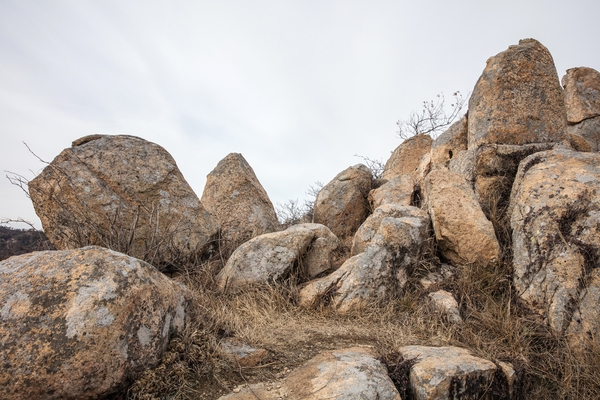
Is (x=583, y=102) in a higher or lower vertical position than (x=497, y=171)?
higher

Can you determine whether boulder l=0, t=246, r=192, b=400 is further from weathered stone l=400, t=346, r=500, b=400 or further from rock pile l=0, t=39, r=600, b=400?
weathered stone l=400, t=346, r=500, b=400

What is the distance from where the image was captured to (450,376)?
8.29ft

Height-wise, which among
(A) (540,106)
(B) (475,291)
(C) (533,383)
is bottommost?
(C) (533,383)

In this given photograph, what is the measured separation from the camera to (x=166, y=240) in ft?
14.9

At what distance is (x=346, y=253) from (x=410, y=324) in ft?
6.28

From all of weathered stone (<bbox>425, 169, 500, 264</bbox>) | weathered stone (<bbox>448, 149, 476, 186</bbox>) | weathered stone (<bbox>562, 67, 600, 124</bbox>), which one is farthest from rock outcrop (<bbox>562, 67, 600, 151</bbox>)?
weathered stone (<bbox>425, 169, 500, 264</bbox>)

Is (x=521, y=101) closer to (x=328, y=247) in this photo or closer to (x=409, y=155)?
(x=409, y=155)

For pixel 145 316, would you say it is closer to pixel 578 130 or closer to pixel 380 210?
pixel 380 210

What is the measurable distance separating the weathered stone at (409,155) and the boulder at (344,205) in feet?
4.36

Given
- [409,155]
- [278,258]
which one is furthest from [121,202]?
[409,155]

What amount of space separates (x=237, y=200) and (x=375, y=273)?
9.51 ft

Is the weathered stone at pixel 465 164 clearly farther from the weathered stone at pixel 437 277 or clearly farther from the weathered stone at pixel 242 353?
the weathered stone at pixel 242 353

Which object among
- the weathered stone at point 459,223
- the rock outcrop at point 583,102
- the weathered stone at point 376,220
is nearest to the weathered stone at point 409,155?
the weathered stone at point 376,220

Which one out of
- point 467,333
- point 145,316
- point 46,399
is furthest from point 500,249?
point 46,399
